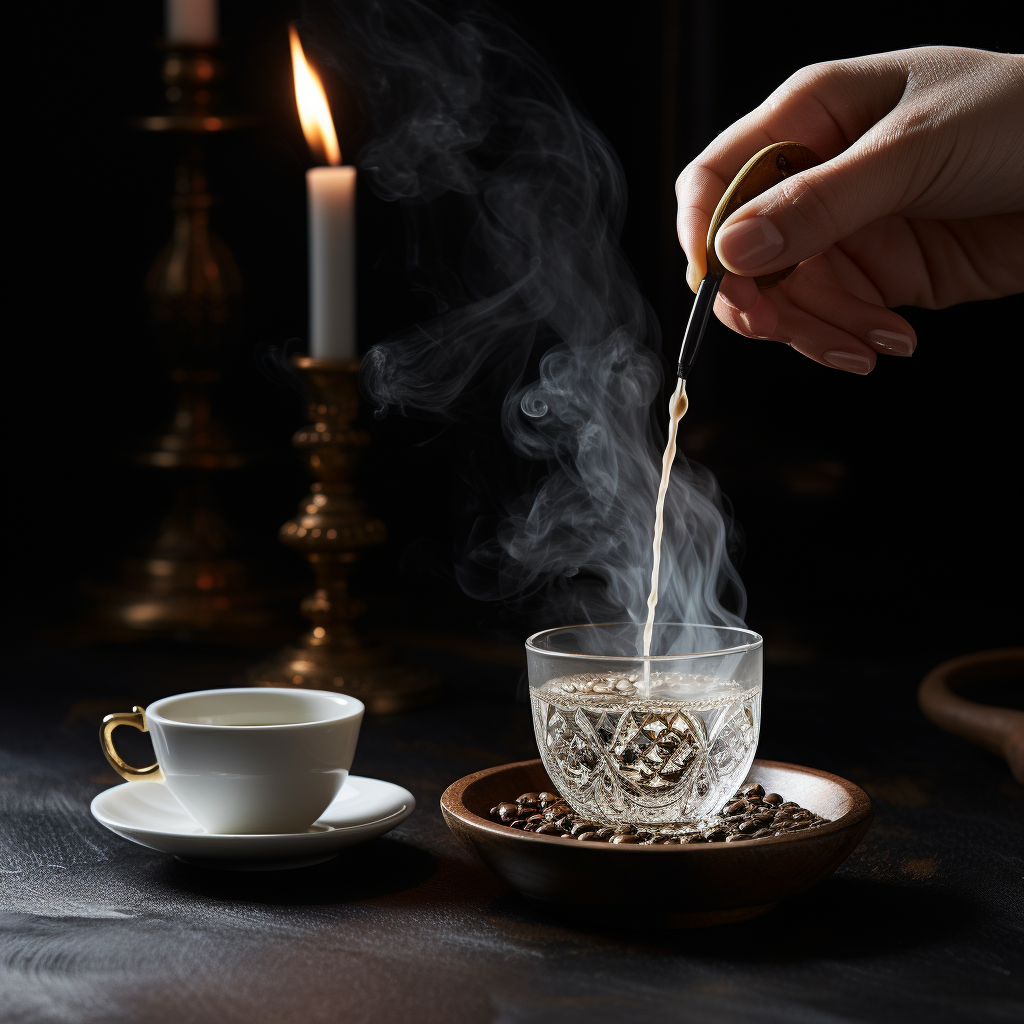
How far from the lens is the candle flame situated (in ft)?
5.04

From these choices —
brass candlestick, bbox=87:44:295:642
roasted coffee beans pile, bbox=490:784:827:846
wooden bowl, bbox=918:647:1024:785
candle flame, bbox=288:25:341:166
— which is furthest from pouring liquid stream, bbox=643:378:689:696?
brass candlestick, bbox=87:44:295:642

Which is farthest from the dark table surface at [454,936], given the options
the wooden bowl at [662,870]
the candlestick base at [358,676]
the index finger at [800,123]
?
the index finger at [800,123]

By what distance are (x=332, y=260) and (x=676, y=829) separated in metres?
0.89

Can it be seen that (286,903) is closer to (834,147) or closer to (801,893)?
(801,893)

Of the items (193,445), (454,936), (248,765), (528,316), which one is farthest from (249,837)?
(193,445)

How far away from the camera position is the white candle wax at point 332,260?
5.17 ft

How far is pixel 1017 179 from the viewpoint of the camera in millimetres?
1188

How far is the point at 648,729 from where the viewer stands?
3.02 ft

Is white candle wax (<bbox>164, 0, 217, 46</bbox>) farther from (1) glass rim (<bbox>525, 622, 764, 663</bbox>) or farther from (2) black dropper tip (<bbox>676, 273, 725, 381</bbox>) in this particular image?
(1) glass rim (<bbox>525, 622, 764, 663</bbox>)

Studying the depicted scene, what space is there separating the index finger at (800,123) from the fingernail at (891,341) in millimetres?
193

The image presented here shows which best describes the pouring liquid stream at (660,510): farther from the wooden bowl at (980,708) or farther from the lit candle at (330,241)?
the lit candle at (330,241)

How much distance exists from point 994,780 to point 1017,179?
1.77 feet

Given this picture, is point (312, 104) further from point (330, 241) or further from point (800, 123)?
point (800, 123)

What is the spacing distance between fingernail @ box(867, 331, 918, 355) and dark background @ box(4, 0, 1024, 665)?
400 mm
